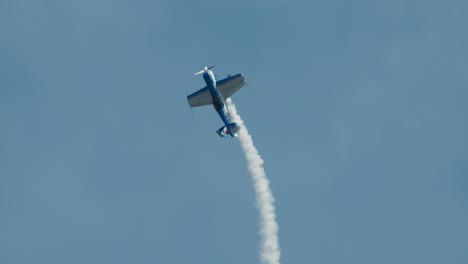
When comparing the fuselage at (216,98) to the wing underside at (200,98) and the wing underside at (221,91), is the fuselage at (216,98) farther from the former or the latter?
the wing underside at (200,98)

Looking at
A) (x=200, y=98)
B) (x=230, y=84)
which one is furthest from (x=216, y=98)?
(x=200, y=98)

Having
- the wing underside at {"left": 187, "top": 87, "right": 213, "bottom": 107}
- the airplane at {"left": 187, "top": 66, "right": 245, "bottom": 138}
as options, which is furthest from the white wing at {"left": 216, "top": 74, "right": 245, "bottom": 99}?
the wing underside at {"left": 187, "top": 87, "right": 213, "bottom": 107}

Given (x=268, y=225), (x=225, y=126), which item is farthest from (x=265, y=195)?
(x=225, y=126)

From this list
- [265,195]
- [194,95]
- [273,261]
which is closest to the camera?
[273,261]

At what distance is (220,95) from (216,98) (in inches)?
26.1

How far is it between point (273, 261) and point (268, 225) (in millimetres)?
5044

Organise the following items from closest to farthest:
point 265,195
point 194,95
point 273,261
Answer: point 273,261, point 265,195, point 194,95

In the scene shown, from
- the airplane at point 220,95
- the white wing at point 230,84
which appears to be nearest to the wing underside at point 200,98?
the airplane at point 220,95

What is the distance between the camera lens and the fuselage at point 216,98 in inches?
4151

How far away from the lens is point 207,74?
345 feet

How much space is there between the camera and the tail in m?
108

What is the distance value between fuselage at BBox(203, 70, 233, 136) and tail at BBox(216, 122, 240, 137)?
1.85ft

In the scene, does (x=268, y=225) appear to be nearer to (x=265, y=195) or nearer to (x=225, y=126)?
(x=265, y=195)

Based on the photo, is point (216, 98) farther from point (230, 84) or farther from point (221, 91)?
point (230, 84)
